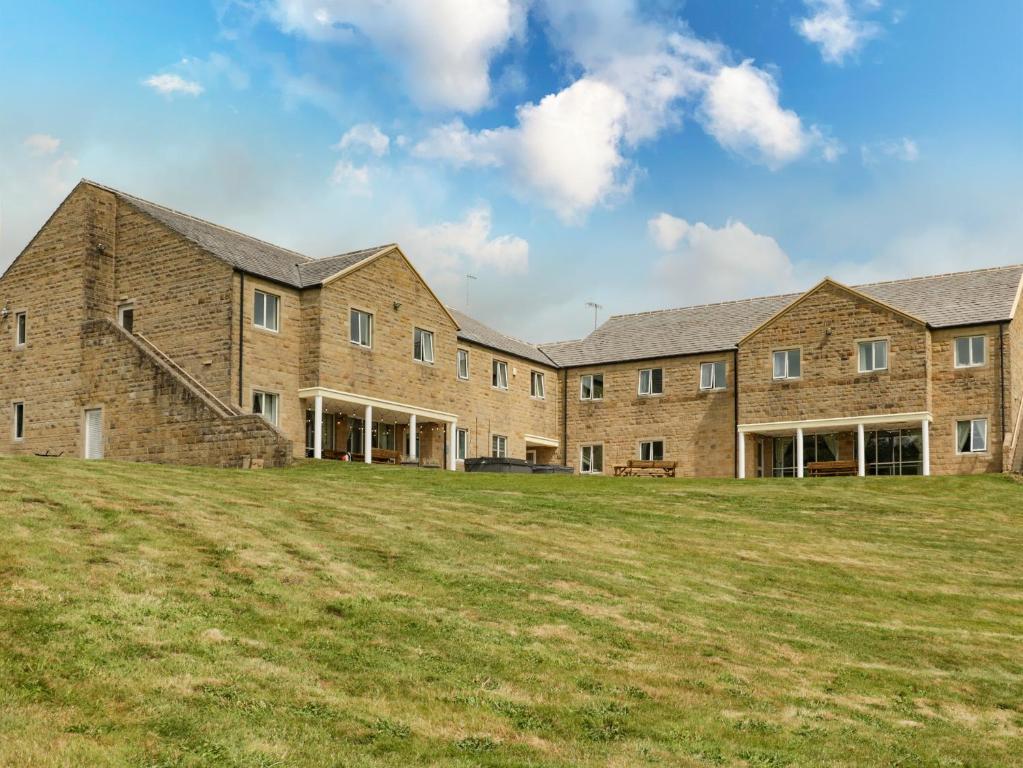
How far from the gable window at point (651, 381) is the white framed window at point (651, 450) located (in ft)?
7.71

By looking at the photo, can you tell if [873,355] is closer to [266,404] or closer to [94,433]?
[266,404]

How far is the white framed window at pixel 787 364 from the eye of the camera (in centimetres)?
4903

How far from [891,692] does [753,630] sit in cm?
245

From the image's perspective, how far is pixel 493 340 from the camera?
54406mm

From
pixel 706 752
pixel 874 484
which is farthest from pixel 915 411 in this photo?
pixel 706 752

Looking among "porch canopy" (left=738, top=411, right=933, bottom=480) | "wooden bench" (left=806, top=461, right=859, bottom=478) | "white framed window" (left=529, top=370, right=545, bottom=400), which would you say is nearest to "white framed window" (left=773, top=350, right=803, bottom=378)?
"porch canopy" (left=738, top=411, right=933, bottom=480)

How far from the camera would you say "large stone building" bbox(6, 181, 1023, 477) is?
129ft

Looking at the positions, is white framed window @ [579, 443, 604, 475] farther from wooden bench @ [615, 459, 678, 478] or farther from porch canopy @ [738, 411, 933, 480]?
porch canopy @ [738, 411, 933, 480]

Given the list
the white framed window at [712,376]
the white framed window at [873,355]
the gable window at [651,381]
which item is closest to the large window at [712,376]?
the white framed window at [712,376]

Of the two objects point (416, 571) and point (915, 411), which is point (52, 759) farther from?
point (915, 411)

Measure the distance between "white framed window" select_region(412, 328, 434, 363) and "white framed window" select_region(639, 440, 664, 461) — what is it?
12.4 meters

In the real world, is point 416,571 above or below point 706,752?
above

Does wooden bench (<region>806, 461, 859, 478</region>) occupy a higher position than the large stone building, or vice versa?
the large stone building

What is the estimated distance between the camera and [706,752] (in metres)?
10.9
